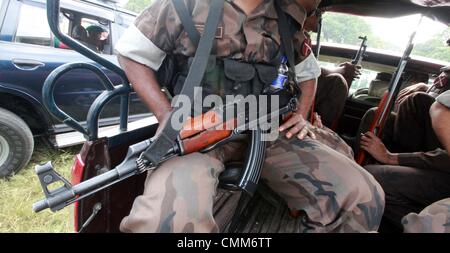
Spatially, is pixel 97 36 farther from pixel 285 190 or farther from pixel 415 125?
pixel 415 125

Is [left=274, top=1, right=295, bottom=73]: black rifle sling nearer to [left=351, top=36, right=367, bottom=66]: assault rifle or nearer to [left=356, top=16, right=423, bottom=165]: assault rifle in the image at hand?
[left=356, top=16, right=423, bottom=165]: assault rifle

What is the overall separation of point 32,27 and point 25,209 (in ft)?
5.35

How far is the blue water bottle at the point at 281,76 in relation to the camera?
4.93ft

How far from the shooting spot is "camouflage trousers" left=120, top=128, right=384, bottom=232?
3.44 ft

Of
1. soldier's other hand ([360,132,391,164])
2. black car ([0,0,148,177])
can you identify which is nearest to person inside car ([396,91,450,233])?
soldier's other hand ([360,132,391,164])

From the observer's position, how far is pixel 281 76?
1534 mm

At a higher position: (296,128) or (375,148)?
(296,128)

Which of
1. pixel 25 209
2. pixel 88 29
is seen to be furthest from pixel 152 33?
pixel 88 29

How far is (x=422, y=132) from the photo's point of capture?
2.22 m

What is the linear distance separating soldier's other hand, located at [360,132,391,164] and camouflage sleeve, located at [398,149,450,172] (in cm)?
11

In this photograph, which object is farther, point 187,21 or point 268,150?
point 268,150

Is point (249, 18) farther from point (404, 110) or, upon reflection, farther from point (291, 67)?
point (404, 110)
